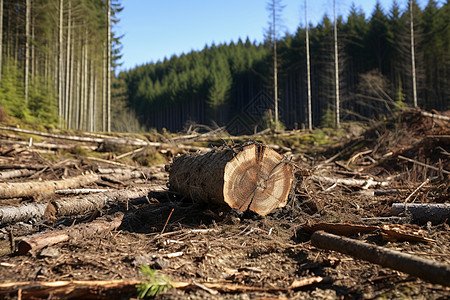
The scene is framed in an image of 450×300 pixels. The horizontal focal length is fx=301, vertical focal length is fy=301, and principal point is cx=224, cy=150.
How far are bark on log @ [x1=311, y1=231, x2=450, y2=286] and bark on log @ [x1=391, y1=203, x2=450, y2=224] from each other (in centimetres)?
193

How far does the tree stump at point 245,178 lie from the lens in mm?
3867

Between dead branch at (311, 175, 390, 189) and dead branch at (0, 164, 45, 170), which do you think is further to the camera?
dead branch at (0, 164, 45, 170)

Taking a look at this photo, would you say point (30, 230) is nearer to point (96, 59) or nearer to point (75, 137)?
point (75, 137)

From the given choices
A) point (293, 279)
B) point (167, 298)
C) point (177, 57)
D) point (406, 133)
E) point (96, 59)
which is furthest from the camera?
point (177, 57)

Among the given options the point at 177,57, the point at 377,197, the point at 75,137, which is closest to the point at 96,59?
the point at 75,137

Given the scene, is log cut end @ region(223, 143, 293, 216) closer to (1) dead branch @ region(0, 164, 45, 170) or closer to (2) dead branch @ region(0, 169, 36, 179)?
(2) dead branch @ region(0, 169, 36, 179)

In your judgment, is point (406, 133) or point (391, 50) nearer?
point (406, 133)

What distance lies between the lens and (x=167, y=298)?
6.86 feet

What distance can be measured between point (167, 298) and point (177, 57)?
79.4 m

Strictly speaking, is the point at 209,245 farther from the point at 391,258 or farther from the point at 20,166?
the point at 20,166

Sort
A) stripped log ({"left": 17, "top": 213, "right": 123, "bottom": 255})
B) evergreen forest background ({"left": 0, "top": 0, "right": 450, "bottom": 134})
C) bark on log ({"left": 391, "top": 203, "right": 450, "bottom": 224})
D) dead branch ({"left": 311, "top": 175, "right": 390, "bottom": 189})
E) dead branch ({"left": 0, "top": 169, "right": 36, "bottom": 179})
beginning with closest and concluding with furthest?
stripped log ({"left": 17, "top": 213, "right": 123, "bottom": 255})
bark on log ({"left": 391, "top": 203, "right": 450, "bottom": 224})
dead branch ({"left": 311, "top": 175, "right": 390, "bottom": 189})
dead branch ({"left": 0, "top": 169, "right": 36, "bottom": 179})
evergreen forest background ({"left": 0, "top": 0, "right": 450, "bottom": 134})

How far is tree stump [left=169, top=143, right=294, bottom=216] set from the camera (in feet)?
12.7

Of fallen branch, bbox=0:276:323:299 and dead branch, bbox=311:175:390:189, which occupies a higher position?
dead branch, bbox=311:175:390:189

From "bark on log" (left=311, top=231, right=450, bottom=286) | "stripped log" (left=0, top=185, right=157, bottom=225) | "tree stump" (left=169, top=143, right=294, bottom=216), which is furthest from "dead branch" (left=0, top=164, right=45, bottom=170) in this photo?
"bark on log" (left=311, top=231, right=450, bottom=286)
